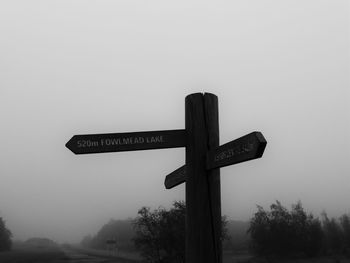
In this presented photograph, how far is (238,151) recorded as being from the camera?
3541mm

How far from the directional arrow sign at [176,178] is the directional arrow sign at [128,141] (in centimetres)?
54

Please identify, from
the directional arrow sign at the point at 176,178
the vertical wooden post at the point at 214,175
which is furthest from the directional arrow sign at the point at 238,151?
the directional arrow sign at the point at 176,178

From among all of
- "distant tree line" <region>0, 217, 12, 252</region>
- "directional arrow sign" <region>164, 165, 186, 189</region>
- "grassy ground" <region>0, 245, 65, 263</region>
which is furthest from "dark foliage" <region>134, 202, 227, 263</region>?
"distant tree line" <region>0, 217, 12, 252</region>

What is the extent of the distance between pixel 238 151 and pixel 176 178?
1.47 m

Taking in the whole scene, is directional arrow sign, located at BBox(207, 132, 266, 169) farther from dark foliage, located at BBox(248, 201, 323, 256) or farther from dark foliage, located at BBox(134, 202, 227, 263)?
dark foliage, located at BBox(248, 201, 323, 256)

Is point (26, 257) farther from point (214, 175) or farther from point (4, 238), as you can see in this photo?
point (214, 175)

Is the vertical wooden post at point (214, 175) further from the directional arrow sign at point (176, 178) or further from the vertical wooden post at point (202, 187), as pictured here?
the directional arrow sign at point (176, 178)

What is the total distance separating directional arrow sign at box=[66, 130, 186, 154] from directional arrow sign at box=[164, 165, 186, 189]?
54cm

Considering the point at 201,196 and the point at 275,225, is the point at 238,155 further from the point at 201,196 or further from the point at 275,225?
the point at 275,225

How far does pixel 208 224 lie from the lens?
3924mm

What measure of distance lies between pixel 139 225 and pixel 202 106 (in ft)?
109

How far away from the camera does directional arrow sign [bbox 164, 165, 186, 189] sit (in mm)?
4607

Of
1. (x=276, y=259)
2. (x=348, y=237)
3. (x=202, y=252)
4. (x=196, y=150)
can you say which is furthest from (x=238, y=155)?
(x=348, y=237)

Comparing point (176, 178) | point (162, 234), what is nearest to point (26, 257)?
point (162, 234)
